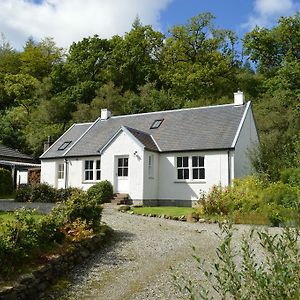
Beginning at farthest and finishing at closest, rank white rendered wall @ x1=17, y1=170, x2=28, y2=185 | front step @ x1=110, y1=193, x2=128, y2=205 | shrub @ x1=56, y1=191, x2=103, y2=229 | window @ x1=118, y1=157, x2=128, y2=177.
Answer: white rendered wall @ x1=17, y1=170, x2=28, y2=185
window @ x1=118, y1=157, x2=128, y2=177
front step @ x1=110, y1=193, x2=128, y2=205
shrub @ x1=56, y1=191, x2=103, y2=229

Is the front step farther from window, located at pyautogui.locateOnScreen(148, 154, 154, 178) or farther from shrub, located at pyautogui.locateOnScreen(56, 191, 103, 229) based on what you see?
shrub, located at pyautogui.locateOnScreen(56, 191, 103, 229)

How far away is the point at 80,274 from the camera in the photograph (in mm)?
9406

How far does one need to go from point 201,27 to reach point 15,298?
167ft

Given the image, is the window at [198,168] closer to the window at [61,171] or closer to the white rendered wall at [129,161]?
the white rendered wall at [129,161]

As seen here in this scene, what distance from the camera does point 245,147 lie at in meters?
26.2

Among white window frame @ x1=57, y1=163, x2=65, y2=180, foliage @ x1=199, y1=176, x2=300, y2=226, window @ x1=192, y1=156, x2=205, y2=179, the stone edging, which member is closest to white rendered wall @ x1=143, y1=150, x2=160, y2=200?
window @ x1=192, y1=156, x2=205, y2=179

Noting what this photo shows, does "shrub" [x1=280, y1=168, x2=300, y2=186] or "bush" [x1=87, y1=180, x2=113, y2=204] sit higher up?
"shrub" [x1=280, y1=168, x2=300, y2=186]

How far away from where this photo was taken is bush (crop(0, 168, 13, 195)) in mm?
32438

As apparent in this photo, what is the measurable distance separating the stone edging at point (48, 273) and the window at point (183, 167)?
46.1 ft

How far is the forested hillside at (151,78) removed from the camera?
43719 millimetres

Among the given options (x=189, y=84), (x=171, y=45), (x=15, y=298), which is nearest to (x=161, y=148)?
(x=15, y=298)

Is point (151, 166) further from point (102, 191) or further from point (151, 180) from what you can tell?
point (102, 191)

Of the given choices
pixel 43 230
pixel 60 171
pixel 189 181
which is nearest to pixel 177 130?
pixel 189 181

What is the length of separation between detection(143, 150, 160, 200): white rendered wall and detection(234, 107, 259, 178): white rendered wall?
16.7 feet
